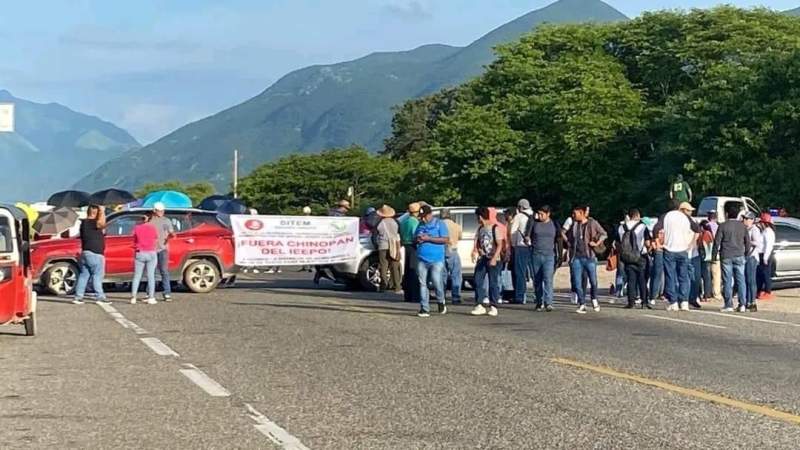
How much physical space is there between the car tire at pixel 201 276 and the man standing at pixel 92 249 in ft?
8.96

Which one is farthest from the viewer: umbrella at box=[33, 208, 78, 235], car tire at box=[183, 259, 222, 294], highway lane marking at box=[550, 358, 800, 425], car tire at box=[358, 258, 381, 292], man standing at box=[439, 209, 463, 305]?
umbrella at box=[33, 208, 78, 235]

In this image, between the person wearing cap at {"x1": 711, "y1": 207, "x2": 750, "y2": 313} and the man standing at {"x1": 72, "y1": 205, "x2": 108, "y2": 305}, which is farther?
the man standing at {"x1": 72, "y1": 205, "x2": 108, "y2": 305}

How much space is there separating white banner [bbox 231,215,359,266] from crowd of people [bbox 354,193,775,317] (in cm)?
494

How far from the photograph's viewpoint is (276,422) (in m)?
8.82

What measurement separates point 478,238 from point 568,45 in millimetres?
50110

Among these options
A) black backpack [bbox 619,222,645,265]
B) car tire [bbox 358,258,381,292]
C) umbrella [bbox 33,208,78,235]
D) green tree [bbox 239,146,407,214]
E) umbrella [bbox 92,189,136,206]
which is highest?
green tree [bbox 239,146,407,214]

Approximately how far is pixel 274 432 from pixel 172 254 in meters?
15.7

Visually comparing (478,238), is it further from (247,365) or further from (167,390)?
(167,390)

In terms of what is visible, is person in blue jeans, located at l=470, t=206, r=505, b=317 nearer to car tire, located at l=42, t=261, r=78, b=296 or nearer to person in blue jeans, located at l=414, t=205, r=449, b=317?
person in blue jeans, located at l=414, t=205, r=449, b=317

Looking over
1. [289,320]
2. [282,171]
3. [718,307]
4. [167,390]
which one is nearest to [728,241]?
[718,307]

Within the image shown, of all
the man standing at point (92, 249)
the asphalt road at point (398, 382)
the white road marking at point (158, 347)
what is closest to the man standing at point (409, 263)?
the asphalt road at point (398, 382)

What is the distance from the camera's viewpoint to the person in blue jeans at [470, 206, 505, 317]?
18875 mm

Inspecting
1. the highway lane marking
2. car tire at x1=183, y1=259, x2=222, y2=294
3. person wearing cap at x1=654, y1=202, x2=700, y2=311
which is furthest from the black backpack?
car tire at x1=183, y1=259, x2=222, y2=294

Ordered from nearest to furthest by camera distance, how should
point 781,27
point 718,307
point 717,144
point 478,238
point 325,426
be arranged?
point 325,426 < point 478,238 < point 718,307 < point 717,144 < point 781,27
